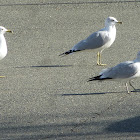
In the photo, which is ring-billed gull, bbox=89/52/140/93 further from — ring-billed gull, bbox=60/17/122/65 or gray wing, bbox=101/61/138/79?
ring-billed gull, bbox=60/17/122/65

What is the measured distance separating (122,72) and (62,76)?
1.44 m

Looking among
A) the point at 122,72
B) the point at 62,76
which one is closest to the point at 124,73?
the point at 122,72

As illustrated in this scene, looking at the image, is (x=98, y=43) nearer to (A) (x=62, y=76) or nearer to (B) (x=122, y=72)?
(A) (x=62, y=76)

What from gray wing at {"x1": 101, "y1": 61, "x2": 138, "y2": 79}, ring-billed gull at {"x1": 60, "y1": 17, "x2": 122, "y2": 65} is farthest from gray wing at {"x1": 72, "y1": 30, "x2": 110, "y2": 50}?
gray wing at {"x1": 101, "y1": 61, "x2": 138, "y2": 79}

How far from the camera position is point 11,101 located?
25.4 feet

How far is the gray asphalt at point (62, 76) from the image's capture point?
664 cm

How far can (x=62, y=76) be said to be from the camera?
9.08 meters

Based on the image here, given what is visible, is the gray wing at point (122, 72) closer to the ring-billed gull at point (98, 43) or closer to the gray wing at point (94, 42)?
the ring-billed gull at point (98, 43)

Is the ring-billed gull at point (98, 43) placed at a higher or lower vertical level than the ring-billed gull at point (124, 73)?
higher

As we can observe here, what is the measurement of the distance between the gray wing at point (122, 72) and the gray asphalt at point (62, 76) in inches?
11.2

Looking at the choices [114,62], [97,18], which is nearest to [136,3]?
[97,18]

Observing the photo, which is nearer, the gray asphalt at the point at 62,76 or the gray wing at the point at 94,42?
the gray asphalt at the point at 62,76

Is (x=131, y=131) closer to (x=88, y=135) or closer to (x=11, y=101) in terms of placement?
(x=88, y=135)

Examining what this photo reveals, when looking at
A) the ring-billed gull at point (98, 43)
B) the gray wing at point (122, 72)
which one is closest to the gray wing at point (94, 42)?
the ring-billed gull at point (98, 43)
